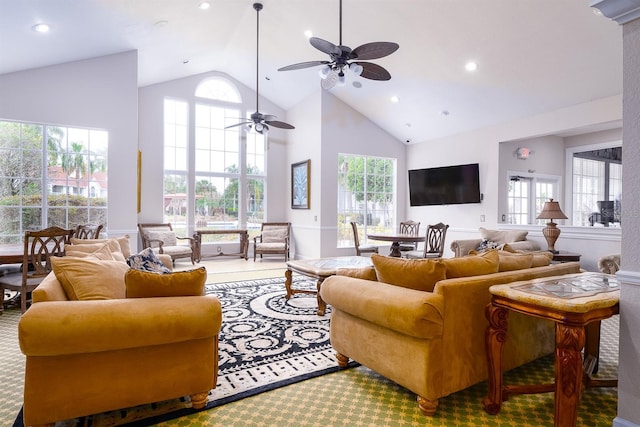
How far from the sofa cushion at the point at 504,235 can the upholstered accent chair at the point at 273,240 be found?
12.9 feet

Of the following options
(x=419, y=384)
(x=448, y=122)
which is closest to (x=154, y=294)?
(x=419, y=384)

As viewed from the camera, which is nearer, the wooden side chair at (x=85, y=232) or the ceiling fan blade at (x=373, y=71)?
the ceiling fan blade at (x=373, y=71)

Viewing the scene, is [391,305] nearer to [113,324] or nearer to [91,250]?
[113,324]

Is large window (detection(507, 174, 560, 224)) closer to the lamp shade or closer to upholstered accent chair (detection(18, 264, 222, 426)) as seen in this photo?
the lamp shade

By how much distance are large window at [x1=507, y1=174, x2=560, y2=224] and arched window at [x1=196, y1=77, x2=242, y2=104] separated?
20.4 feet

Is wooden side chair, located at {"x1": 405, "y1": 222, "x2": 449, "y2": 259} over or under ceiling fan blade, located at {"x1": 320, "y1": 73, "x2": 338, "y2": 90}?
under

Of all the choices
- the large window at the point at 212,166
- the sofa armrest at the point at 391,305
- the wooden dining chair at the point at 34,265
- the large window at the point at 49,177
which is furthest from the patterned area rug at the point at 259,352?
the large window at the point at 212,166

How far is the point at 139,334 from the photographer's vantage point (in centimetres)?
187

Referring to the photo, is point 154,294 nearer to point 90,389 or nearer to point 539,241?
point 90,389

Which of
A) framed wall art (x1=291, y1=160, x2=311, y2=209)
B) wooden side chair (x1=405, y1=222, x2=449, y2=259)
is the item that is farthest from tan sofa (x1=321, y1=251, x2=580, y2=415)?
framed wall art (x1=291, y1=160, x2=311, y2=209)

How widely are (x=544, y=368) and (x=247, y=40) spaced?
6.53 m

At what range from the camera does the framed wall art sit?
321 inches

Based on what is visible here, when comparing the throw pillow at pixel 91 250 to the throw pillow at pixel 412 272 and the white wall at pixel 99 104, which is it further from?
the white wall at pixel 99 104

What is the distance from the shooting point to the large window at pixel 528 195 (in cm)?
693
